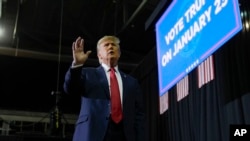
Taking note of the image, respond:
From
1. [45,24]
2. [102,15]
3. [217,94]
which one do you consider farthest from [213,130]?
[45,24]

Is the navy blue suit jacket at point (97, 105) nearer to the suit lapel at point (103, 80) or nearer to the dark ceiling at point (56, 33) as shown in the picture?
the suit lapel at point (103, 80)

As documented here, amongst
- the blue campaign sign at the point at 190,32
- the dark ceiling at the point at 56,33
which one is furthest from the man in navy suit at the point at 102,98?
the dark ceiling at the point at 56,33

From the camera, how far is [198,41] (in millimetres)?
2541

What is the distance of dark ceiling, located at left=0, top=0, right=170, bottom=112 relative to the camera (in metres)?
4.55

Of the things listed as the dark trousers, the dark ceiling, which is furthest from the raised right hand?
the dark ceiling

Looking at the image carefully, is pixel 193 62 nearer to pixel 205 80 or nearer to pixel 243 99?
pixel 243 99

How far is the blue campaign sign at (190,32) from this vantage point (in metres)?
2.23

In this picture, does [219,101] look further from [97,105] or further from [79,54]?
[79,54]

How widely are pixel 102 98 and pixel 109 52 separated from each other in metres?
0.26

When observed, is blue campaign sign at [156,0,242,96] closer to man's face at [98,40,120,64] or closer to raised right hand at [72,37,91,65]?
man's face at [98,40,120,64]

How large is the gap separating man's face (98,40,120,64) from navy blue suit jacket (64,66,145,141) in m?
0.07

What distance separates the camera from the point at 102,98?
1.99 meters

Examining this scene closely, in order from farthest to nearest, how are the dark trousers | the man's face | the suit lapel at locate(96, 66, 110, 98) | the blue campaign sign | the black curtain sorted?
the black curtain
the blue campaign sign
the man's face
the suit lapel at locate(96, 66, 110, 98)
the dark trousers

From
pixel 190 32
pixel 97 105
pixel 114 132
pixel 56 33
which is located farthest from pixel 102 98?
pixel 56 33
